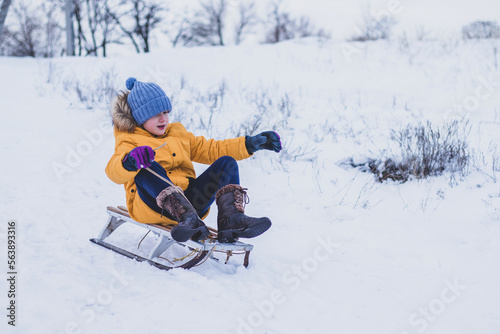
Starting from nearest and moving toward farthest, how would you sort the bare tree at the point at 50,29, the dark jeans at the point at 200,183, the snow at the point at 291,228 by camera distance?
the snow at the point at 291,228 < the dark jeans at the point at 200,183 < the bare tree at the point at 50,29

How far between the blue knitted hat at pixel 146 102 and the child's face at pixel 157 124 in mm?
32

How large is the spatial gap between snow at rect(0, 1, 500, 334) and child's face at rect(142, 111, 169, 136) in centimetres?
85

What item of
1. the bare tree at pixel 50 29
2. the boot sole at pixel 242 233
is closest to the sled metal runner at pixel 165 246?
the boot sole at pixel 242 233

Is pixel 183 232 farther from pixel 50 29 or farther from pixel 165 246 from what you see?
pixel 50 29

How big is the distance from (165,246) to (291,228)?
3.41 feet

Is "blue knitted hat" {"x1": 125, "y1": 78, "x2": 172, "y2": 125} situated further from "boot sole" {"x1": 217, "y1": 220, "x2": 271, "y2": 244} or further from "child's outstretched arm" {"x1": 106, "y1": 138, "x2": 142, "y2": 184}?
"boot sole" {"x1": 217, "y1": 220, "x2": 271, "y2": 244}

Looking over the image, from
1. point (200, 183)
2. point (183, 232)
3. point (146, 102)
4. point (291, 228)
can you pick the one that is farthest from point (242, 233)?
point (146, 102)

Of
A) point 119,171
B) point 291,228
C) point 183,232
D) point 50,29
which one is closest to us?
point 183,232

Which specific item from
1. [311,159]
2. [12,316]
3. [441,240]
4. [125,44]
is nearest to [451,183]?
[441,240]

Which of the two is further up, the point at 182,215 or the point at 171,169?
the point at 171,169

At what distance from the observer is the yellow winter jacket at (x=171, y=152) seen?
2.42m

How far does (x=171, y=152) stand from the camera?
255 centimetres

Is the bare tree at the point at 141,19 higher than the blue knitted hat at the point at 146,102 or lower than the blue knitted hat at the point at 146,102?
higher

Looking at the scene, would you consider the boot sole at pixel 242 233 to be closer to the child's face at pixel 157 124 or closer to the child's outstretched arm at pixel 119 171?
the child's outstretched arm at pixel 119 171
